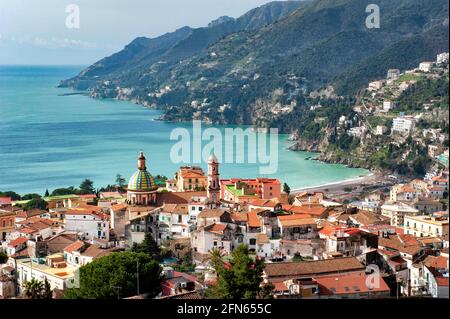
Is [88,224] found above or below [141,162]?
below

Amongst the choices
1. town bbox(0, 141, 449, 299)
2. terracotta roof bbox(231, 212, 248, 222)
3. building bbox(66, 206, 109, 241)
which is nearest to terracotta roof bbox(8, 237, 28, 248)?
town bbox(0, 141, 449, 299)

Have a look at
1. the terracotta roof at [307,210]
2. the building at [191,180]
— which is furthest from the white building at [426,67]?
the terracotta roof at [307,210]

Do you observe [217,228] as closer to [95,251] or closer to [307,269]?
[95,251]

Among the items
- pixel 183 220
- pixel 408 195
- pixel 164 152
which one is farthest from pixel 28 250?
pixel 164 152

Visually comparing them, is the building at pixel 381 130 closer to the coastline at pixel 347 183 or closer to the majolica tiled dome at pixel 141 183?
the coastline at pixel 347 183

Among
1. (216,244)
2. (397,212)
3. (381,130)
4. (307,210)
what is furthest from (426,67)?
(216,244)
